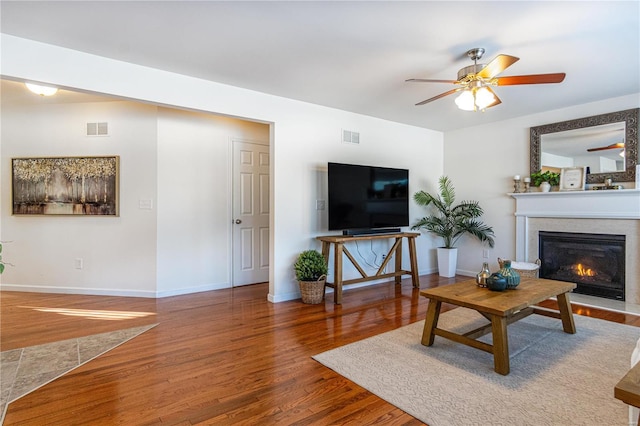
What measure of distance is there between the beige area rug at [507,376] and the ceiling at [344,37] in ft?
7.85

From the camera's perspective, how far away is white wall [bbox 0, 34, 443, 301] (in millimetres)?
2709

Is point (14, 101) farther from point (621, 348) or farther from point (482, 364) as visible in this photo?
point (621, 348)

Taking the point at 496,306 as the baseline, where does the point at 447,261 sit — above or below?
below

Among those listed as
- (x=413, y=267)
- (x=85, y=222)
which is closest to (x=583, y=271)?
(x=413, y=267)

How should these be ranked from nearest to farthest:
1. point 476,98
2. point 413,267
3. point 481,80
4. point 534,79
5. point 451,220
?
point 534,79 → point 481,80 → point 476,98 → point 413,267 → point 451,220

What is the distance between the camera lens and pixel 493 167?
5.14m

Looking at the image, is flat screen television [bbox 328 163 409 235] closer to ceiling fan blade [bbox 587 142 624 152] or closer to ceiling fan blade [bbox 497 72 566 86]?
ceiling fan blade [bbox 497 72 566 86]

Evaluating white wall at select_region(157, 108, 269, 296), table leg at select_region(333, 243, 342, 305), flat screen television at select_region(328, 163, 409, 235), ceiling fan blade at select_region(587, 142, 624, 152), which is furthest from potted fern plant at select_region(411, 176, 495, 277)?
white wall at select_region(157, 108, 269, 296)

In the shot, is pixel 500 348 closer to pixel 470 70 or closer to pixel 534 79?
pixel 534 79

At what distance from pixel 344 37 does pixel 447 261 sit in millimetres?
3884

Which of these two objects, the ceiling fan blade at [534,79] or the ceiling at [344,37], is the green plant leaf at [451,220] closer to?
the ceiling at [344,37]

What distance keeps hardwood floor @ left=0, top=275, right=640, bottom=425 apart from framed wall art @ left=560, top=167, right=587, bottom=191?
1.52 m

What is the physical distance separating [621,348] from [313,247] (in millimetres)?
3019

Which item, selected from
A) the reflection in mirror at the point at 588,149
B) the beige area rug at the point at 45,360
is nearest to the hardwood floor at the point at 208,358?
the beige area rug at the point at 45,360
